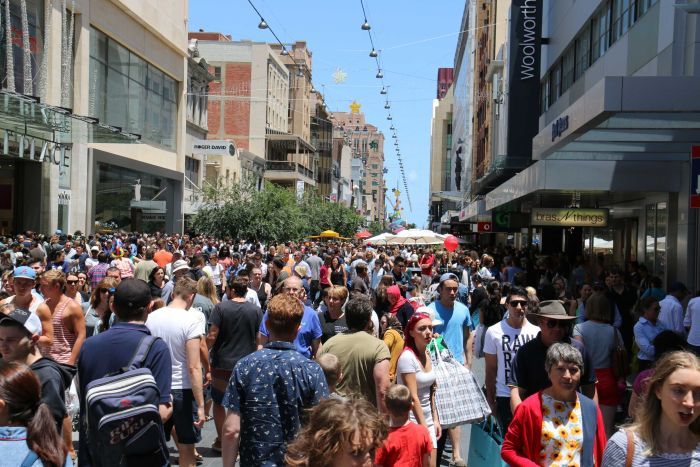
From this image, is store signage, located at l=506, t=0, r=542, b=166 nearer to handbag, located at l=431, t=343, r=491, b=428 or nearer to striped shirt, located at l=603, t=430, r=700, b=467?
handbag, located at l=431, t=343, r=491, b=428

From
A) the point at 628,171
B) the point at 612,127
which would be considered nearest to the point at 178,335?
the point at 612,127

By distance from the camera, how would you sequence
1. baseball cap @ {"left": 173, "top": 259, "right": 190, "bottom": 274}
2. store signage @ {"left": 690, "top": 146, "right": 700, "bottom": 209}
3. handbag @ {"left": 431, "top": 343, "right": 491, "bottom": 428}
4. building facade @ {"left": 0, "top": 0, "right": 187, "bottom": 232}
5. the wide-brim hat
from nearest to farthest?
the wide-brim hat, handbag @ {"left": 431, "top": 343, "right": 491, "bottom": 428}, baseball cap @ {"left": 173, "top": 259, "right": 190, "bottom": 274}, store signage @ {"left": 690, "top": 146, "right": 700, "bottom": 209}, building facade @ {"left": 0, "top": 0, "right": 187, "bottom": 232}

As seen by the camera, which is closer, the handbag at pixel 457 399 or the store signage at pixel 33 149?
the handbag at pixel 457 399

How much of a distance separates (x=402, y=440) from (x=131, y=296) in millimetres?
1856

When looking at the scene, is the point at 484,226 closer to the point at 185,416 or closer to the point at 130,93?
the point at 130,93

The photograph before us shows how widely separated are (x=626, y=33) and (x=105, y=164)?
21.6m

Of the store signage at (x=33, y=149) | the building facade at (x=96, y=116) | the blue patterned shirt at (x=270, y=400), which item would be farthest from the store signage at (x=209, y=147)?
the blue patterned shirt at (x=270, y=400)

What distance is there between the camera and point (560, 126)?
46.5 ft

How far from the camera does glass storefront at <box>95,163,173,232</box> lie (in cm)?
3488

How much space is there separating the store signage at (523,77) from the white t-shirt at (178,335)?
2792 cm

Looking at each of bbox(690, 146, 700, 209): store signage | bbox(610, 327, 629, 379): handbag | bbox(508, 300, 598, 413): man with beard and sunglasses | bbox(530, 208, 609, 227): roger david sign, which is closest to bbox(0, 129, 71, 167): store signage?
bbox(530, 208, 609, 227): roger david sign

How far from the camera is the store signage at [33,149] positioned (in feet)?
82.8

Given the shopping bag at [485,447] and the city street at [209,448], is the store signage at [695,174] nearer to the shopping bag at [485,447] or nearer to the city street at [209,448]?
the city street at [209,448]

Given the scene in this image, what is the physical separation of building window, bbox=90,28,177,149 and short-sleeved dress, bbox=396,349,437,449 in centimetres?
2825
